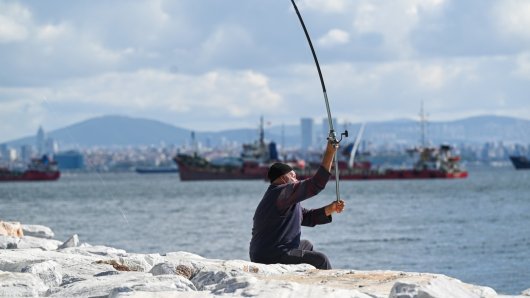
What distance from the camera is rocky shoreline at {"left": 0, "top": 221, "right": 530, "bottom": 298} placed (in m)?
7.61

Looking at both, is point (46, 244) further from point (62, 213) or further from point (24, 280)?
point (62, 213)

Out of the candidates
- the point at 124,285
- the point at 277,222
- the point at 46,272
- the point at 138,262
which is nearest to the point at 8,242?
the point at 138,262

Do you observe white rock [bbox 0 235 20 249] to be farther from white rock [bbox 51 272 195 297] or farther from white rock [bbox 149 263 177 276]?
white rock [bbox 51 272 195 297]

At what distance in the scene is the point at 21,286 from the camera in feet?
28.4

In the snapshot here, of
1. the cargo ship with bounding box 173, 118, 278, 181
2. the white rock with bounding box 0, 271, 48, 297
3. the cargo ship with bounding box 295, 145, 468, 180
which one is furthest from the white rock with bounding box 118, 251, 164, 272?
the cargo ship with bounding box 295, 145, 468, 180

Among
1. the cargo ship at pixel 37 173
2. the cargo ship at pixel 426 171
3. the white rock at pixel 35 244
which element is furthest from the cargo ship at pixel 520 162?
the white rock at pixel 35 244

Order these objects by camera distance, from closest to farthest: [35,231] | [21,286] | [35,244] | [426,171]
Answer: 1. [21,286]
2. [35,244]
3. [35,231]
4. [426,171]

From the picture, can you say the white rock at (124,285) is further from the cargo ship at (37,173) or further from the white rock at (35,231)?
the cargo ship at (37,173)

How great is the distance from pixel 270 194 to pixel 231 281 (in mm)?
1724

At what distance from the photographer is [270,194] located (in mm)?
9781

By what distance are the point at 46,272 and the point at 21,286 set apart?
Result: 2.77 feet

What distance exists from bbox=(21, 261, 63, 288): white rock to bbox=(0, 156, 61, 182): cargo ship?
146 metres

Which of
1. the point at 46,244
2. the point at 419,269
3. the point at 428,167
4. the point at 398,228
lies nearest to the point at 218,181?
the point at 428,167

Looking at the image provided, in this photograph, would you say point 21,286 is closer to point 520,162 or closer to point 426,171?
point 426,171
